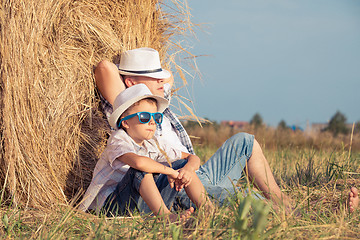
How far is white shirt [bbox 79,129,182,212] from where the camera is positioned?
2877 mm

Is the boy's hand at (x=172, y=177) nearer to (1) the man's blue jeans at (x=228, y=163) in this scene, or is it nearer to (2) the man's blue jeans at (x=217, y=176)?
(2) the man's blue jeans at (x=217, y=176)

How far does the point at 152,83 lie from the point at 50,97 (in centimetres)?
83

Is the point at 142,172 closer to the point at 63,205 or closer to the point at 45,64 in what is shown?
the point at 63,205

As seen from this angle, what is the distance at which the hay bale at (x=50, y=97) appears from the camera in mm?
3137

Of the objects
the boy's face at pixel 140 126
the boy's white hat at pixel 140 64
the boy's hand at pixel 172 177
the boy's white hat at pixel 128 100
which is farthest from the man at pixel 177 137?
the boy's hand at pixel 172 177

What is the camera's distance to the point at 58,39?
334 cm

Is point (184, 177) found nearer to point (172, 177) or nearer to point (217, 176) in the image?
point (172, 177)

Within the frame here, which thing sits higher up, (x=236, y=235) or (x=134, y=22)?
(x=134, y=22)

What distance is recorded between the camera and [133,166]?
8.87 feet

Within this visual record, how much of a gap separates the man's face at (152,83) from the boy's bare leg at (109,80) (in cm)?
15

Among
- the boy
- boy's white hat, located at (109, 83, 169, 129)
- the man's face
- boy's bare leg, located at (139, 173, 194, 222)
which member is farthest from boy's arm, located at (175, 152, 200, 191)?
the man's face

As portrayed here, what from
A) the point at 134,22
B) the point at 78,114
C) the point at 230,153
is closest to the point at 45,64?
the point at 78,114

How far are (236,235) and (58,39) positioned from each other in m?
2.12

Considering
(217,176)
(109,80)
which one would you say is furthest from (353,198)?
(109,80)
